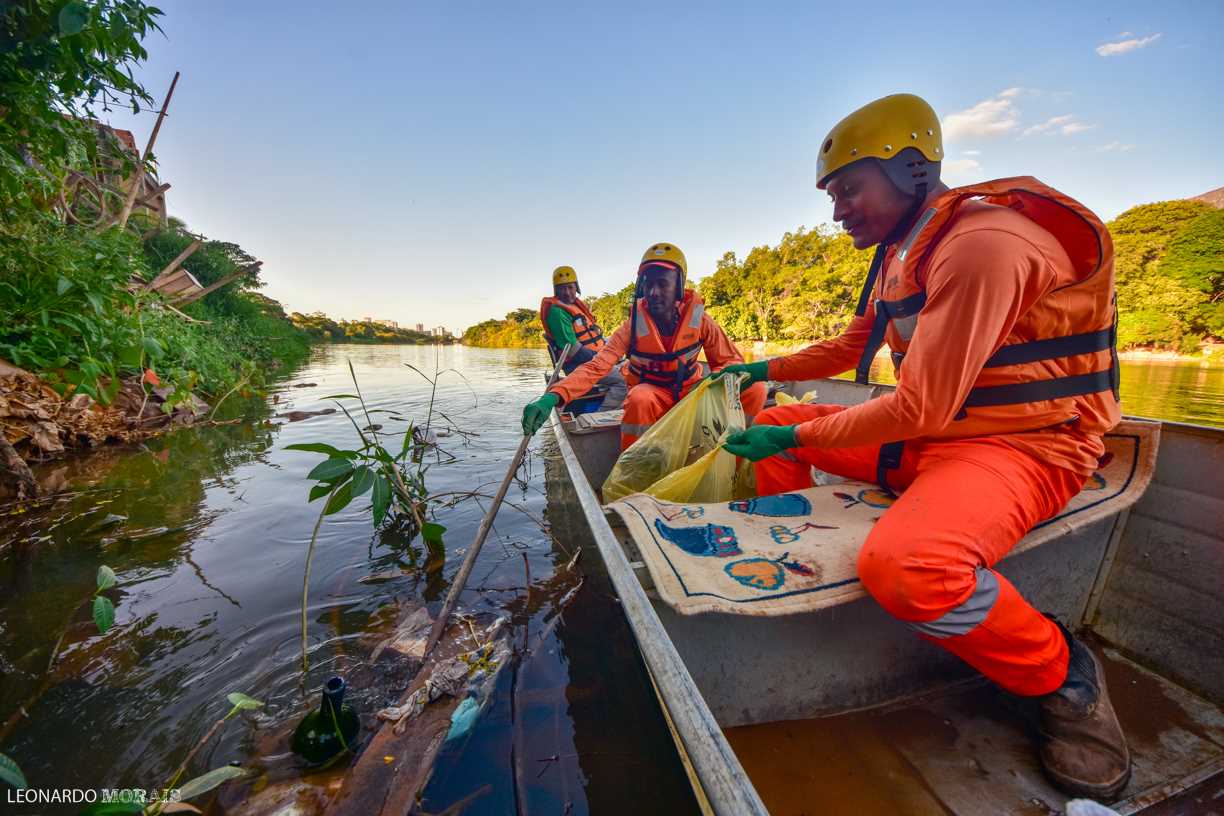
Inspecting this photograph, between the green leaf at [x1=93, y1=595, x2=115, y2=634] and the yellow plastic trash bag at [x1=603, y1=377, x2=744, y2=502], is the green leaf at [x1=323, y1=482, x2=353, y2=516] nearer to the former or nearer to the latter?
the green leaf at [x1=93, y1=595, x2=115, y2=634]

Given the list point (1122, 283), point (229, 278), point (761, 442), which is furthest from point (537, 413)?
point (1122, 283)

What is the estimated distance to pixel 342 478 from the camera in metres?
2.14

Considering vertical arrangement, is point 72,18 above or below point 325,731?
above

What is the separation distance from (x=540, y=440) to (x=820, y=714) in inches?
215

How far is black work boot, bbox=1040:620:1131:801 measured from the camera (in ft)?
3.86

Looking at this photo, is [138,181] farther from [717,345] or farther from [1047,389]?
[1047,389]

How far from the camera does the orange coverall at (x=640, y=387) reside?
10.3 ft

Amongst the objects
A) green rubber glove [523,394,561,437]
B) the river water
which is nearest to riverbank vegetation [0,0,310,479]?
the river water

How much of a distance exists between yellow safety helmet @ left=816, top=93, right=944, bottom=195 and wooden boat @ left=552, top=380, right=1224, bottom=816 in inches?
54.2

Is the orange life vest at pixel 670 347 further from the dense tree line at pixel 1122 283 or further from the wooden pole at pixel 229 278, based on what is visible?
the dense tree line at pixel 1122 283

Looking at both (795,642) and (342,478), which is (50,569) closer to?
(342,478)

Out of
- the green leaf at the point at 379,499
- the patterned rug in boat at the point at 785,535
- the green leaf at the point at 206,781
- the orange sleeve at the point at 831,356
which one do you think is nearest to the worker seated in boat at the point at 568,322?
the orange sleeve at the point at 831,356

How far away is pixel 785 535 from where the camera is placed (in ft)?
4.97

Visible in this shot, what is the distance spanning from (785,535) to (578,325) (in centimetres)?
554
